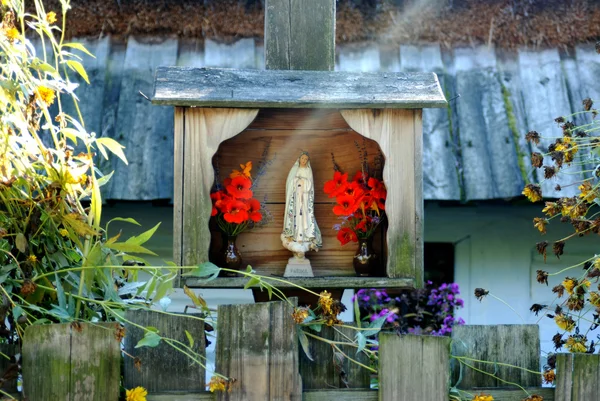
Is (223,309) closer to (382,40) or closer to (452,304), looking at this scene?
(452,304)

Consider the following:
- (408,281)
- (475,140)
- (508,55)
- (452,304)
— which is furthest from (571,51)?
(408,281)

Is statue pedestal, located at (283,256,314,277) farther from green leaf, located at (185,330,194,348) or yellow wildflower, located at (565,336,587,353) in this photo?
yellow wildflower, located at (565,336,587,353)

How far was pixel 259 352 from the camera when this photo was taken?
7.55ft

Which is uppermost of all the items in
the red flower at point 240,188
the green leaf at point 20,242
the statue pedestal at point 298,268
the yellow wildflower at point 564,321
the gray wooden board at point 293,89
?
the gray wooden board at point 293,89

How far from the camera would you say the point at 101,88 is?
4.72 m

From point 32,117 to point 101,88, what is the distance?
2.47 meters

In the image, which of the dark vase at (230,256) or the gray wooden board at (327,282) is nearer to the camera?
the gray wooden board at (327,282)

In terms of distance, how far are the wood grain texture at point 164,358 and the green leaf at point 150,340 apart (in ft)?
0.19

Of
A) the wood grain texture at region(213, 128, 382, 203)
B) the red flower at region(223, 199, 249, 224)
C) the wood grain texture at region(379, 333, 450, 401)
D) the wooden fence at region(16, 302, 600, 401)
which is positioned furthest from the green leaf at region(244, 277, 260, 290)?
the wood grain texture at region(213, 128, 382, 203)

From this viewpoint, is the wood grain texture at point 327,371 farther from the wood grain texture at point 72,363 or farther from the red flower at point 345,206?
the red flower at point 345,206

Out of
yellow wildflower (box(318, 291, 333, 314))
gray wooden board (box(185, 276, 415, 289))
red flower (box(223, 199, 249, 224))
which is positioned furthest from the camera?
red flower (box(223, 199, 249, 224))

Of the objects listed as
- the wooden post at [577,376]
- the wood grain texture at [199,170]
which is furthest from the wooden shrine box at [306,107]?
the wooden post at [577,376]

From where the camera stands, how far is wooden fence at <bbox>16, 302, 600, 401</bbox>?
7.52 ft

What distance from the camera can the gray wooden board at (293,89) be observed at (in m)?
2.61
